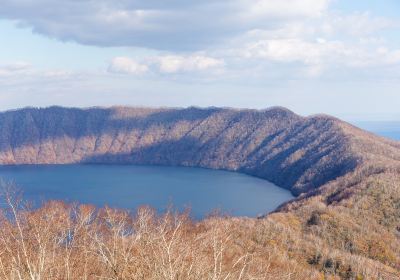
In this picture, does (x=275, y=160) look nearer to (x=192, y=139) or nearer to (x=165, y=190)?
(x=165, y=190)

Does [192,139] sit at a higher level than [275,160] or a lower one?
higher

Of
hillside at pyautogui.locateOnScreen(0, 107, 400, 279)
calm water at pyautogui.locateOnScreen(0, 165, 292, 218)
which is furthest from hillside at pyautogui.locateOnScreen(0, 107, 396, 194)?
calm water at pyautogui.locateOnScreen(0, 165, 292, 218)

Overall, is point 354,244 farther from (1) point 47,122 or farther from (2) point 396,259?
(1) point 47,122

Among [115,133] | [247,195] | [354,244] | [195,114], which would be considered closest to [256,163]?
[247,195]

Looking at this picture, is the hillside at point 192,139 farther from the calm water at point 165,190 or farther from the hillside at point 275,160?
the calm water at point 165,190

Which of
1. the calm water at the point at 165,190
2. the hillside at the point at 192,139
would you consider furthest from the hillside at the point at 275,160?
the calm water at the point at 165,190

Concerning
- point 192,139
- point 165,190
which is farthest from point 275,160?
point 192,139

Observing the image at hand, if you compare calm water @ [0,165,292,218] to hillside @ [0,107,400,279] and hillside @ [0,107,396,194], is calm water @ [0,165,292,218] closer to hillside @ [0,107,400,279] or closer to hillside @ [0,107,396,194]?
hillside @ [0,107,400,279]
